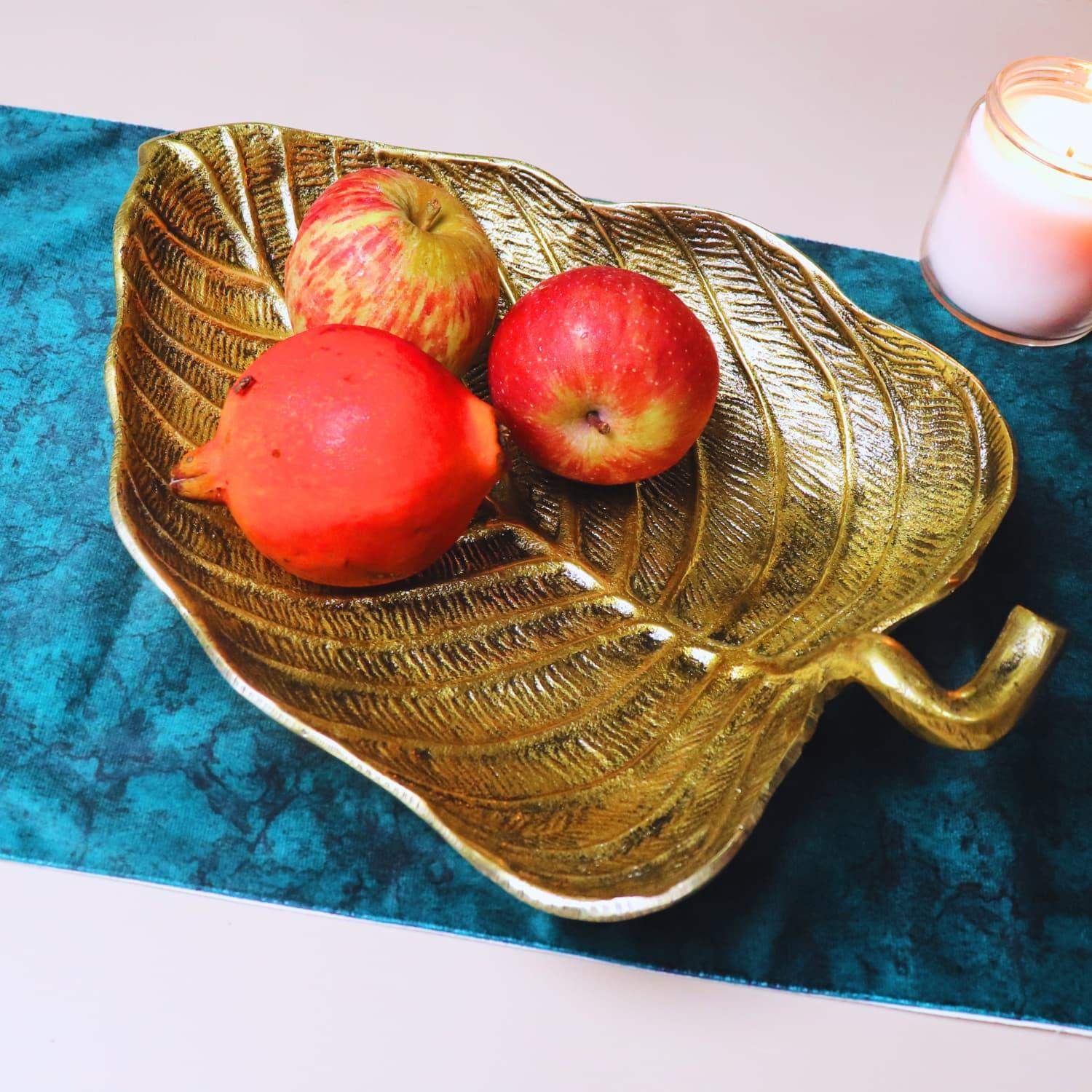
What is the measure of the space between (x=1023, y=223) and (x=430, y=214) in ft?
1.19

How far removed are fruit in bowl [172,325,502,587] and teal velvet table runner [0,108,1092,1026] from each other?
94mm

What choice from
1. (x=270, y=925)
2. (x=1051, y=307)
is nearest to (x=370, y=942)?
(x=270, y=925)

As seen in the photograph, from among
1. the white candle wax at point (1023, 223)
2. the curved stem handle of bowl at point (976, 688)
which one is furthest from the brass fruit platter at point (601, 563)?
the white candle wax at point (1023, 223)

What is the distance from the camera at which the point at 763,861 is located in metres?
0.49

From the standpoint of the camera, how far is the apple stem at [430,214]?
57 centimetres

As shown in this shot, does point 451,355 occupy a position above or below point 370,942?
above

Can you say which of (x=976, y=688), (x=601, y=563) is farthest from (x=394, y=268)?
(x=976, y=688)

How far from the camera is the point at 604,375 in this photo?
524 mm

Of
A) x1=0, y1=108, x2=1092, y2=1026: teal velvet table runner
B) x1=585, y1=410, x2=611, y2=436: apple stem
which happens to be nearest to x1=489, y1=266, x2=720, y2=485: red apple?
x1=585, y1=410, x2=611, y2=436: apple stem

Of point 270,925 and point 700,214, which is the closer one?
point 270,925

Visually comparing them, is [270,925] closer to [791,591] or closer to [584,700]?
[584,700]

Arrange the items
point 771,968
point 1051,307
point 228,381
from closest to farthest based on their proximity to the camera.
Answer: point 771,968
point 228,381
point 1051,307

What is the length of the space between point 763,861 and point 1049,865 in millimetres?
138

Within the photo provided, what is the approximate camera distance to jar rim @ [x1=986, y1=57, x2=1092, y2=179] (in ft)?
2.10
